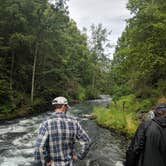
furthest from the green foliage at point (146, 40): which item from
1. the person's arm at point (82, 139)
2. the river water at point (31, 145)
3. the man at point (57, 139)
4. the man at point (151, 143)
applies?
the man at point (57, 139)

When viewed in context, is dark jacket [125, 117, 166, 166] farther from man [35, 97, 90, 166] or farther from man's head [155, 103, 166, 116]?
man [35, 97, 90, 166]

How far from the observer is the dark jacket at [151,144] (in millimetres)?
3539

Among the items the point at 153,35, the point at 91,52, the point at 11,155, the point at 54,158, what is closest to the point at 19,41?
the point at 153,35

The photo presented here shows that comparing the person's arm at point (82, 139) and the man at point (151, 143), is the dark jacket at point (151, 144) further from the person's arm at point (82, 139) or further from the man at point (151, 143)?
the person's arm at point (82, 139)

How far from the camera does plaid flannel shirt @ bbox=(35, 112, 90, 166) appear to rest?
141 inches

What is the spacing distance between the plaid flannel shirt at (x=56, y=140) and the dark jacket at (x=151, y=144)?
85cm

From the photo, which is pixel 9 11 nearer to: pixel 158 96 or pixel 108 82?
pixel 158 96

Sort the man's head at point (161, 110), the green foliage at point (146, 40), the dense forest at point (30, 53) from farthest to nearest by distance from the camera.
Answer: the dense forest at point (30, 53) < the green foliage at point (146, 40) < the man's head at point (161, 110)

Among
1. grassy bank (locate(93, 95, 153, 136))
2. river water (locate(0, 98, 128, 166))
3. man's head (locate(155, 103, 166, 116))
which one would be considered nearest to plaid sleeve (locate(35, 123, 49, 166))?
man's head (locate(155, 103, 166, 116))

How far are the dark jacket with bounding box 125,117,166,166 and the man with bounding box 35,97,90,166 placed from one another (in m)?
0.83

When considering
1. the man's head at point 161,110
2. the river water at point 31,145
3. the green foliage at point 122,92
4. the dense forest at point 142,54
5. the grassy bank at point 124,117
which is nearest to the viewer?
the man's head at point 161,110

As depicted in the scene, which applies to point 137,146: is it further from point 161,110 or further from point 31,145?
point 31,145

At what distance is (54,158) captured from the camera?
3645 millimetres

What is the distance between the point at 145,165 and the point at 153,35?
16.0 metres
